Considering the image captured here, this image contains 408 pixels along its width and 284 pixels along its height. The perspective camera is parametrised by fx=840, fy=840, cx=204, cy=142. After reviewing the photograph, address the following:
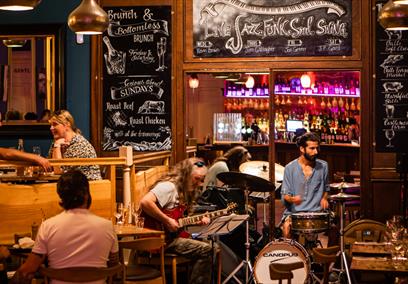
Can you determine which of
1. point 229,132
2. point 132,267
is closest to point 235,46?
point 132,267

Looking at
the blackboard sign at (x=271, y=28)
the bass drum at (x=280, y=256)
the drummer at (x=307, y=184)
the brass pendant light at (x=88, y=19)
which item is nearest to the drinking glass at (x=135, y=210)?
the bass drum at (x=280, y=256)

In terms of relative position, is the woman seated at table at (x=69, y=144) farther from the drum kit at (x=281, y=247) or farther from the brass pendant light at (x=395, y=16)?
the brass pendant light at (x=395, y=16)

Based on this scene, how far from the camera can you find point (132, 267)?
22.5ft

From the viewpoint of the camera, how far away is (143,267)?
6.86 metres

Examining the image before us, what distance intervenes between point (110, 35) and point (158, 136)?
51.4 inches

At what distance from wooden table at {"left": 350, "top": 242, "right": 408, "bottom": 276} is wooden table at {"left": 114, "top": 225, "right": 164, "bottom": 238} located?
157 cm

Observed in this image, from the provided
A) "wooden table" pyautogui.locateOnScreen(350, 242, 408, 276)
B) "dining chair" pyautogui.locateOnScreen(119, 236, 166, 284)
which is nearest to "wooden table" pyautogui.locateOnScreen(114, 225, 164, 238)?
"dining chair" pyautogui.locateOnScreen(119, 236, 166, 284)

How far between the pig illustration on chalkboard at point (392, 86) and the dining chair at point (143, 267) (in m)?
3.54

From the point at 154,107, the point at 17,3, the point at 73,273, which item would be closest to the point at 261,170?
the point at 154,107

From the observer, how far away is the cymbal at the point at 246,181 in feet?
26.3

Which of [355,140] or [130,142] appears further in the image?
[355,140]

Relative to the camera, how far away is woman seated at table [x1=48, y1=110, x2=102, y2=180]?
302 inches

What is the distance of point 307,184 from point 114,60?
2.71m

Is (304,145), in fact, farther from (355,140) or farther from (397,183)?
(355,140)
